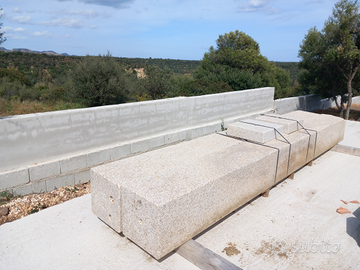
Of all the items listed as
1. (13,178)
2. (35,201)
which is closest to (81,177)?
(35,201)

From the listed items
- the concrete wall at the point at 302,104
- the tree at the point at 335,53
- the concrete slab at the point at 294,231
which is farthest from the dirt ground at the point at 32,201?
the tree at the point at 335,53

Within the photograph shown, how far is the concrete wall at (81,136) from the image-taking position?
16.7 ft

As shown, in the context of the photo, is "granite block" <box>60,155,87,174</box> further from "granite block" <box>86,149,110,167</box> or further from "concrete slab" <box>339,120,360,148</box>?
"concrete slab" <box>339,120,360,148</box>

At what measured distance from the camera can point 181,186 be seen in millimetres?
3447

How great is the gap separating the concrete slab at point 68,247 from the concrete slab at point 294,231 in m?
0.79

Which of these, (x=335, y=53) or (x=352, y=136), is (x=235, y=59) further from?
(x=352, y=136)

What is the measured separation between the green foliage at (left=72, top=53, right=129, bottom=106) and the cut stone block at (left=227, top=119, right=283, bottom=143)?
6.97 meters

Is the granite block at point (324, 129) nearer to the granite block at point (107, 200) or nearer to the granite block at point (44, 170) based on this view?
the granite block at point (107, 200)

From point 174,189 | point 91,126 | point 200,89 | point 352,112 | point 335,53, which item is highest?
point 335,53

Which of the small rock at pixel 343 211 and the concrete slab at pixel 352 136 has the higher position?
the concrete slab at pixel 352 136

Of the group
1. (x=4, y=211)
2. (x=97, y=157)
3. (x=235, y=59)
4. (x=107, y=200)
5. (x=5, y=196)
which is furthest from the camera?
(x=235, y=59)

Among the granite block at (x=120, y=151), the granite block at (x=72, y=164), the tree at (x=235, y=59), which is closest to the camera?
the granite block at (x=72, y=164)

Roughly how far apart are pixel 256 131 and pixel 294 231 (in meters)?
1.91

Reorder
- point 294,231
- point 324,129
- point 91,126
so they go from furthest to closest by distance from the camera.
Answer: point 324,129 < point 91,126 < point 294,231
